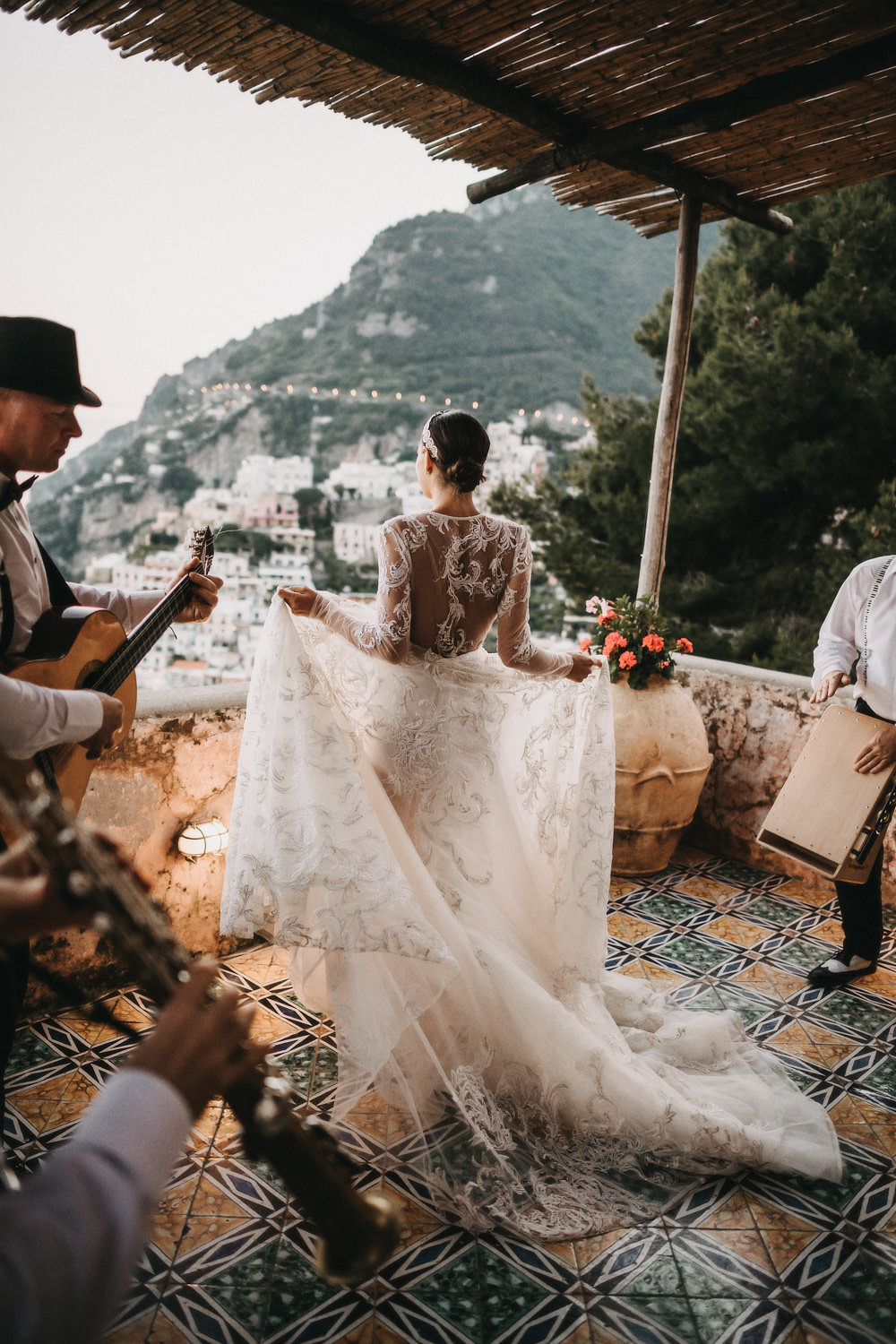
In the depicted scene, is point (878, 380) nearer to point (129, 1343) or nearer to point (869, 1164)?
point (869, 1164)

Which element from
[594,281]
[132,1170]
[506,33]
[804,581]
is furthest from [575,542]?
[594,281]

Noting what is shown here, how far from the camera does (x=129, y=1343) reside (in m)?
1.87

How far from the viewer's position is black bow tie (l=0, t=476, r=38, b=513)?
189 cm

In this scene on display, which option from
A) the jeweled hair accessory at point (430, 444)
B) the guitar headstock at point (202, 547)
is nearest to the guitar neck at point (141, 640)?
the guitar headstock at point (202, 547)

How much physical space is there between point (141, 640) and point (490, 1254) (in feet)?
5.81

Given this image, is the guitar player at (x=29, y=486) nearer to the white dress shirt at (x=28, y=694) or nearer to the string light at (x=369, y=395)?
the white dress shirt at (x=28, y=694)

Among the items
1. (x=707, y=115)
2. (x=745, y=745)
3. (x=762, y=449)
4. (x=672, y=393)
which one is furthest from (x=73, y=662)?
(x=762, y=449)

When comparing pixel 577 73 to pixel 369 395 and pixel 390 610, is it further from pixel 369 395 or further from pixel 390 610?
pixel 369 395

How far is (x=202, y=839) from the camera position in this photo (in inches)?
133

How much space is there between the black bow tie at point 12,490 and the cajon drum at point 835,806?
2.83m

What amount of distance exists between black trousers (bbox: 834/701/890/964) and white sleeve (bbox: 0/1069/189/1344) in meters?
3.41

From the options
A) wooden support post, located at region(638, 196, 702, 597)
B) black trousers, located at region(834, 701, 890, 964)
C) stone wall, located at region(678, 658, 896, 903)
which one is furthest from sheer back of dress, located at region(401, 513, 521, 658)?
stone wall, located at region(678, 658, 896, 903)

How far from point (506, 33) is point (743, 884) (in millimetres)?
4025

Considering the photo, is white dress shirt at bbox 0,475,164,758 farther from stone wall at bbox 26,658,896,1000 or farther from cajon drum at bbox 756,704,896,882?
cajon drum at bbox 756,704,896,882
